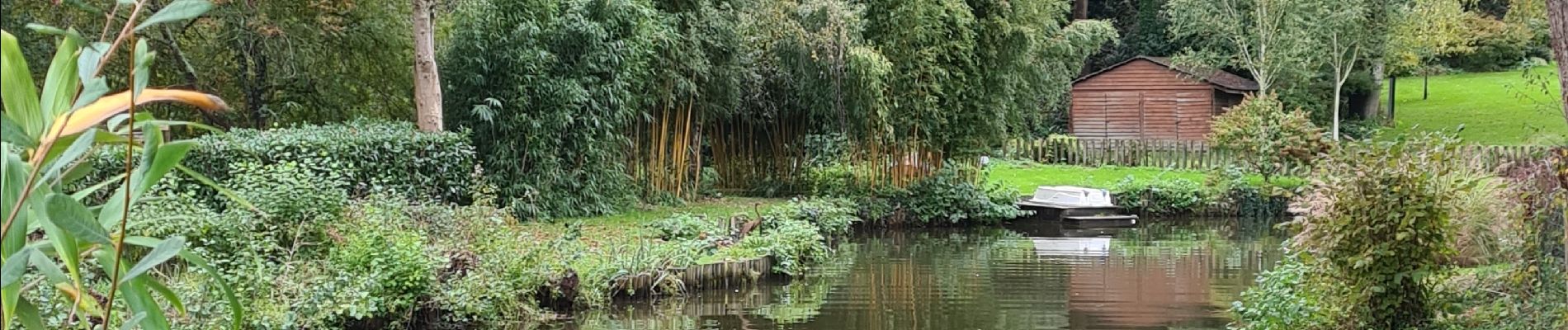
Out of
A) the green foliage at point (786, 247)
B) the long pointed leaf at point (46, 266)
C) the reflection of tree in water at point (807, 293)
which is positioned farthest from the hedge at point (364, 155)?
the long pointed leaf at point (46, 266)

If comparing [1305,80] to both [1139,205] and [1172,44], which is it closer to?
[1172,44]

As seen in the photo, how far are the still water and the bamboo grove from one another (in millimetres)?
1700

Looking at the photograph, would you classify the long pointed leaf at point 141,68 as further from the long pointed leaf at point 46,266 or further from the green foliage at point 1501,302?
the green foliage at point 1501,302

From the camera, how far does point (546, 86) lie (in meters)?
13.7

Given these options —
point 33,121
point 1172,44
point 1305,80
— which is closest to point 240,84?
point 33,121

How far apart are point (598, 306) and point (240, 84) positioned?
7.01 metres

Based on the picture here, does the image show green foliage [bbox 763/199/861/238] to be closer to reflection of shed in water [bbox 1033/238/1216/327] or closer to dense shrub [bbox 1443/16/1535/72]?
reflection of shed in water [bbox 1033/238/1216/327]

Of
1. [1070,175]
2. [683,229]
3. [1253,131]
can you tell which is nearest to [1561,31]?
[683,229]

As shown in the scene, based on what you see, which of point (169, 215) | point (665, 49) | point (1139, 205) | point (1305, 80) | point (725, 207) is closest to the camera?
point (169, 215)

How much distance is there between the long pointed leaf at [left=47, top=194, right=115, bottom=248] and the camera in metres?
1.16

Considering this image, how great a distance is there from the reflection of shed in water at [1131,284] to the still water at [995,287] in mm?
14

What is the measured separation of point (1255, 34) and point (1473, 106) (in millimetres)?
9115

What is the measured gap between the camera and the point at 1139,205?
19406mm

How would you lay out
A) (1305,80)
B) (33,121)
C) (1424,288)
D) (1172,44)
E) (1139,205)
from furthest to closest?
(1172,44)
(1305,80)
(1139,205)
(1424,288)
(33,121)
